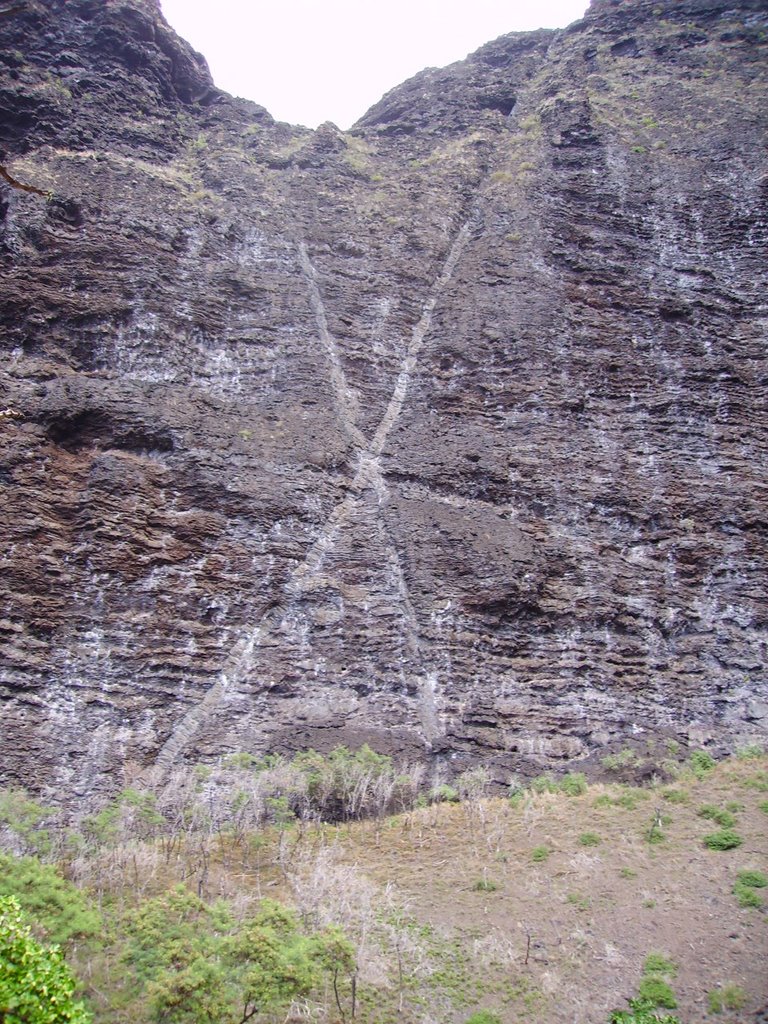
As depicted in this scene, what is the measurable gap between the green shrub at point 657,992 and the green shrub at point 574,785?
182 inches

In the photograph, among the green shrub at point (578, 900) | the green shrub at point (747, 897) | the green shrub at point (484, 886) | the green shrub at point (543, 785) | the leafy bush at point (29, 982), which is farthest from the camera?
the green shrub at point (543, 785)

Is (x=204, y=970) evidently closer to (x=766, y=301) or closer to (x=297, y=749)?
(x=297, y=749)

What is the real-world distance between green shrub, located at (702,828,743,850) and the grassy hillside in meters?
0.03

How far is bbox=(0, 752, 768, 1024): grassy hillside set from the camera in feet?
34.1

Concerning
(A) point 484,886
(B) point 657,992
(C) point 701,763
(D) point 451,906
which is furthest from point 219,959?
(C) point 701,763

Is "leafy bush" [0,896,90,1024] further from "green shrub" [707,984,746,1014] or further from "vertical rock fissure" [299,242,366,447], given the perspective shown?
"vertical rock fissure" [299,242,366,447]

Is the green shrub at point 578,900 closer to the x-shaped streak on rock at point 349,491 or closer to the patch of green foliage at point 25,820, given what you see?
the x-shaped streak on rock at point 349,491

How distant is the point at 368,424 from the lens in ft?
70.3

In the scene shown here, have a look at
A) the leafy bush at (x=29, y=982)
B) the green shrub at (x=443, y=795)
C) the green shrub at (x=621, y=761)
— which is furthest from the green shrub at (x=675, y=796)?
the leafy bush at (x=29, y=982)

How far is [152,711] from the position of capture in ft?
52.6

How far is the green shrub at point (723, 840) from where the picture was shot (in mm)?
13883

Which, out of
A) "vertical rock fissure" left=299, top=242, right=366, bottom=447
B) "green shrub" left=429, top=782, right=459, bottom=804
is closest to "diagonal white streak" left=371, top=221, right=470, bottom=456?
"vertical rock fissure" left=299, top=242, right=366, bottom=447

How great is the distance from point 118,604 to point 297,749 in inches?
179

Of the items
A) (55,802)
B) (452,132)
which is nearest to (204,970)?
(55,802)
